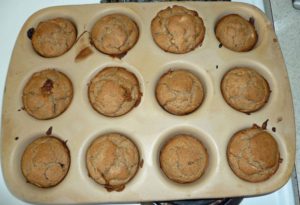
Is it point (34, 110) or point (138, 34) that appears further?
point (138, 34)

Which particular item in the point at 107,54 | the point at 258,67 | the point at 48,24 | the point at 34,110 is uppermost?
the point at 48,24

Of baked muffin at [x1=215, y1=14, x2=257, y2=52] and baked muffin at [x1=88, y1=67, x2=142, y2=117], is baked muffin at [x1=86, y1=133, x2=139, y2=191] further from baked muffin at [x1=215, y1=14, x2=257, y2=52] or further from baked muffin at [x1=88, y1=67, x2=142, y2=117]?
baked muffin at [x1=215, y1=14, x2=257, y2=52]

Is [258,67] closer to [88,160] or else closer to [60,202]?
[88,160]

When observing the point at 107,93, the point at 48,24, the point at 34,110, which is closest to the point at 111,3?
the point at 48,24

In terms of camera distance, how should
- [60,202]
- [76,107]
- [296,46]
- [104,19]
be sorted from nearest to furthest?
[60,202], [76,107], [104,19], [296,46]

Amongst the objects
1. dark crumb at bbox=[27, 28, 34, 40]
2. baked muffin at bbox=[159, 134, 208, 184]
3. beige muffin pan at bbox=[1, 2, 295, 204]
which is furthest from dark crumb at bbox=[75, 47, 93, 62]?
baked muffin at bbox=[159, 134, 208, 184]

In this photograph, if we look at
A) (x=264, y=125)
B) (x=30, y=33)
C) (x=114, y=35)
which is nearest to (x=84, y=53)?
(x=114, y=35)
